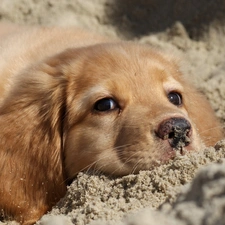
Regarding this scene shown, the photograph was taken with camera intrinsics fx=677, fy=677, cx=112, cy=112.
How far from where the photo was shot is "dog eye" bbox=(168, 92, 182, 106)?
4102 mm

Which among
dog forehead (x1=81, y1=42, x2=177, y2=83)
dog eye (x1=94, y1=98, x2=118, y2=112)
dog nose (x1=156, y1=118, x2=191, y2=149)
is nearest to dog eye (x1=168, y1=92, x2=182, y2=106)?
dog forehead (x1=81, y1=42, x2=177, y2=83)

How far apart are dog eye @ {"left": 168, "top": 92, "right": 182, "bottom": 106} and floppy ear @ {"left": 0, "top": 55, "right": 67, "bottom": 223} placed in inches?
25.3

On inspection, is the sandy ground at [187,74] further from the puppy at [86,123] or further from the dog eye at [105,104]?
the dog eye at [105,104]

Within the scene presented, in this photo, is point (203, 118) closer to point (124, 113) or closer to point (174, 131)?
point (124, 113)

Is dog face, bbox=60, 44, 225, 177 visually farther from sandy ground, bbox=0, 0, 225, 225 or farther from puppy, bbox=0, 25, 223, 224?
sandy ground, bbox=0, 0, 225, 225

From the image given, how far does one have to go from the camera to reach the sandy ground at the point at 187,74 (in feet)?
8.31

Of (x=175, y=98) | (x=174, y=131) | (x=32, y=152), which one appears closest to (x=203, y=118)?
(x=175, y=98)

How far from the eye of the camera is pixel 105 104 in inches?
154

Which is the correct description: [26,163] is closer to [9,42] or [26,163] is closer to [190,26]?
[9,42]

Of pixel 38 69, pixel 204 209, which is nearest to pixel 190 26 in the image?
pixel 38 69

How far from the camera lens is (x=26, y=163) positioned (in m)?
3.93

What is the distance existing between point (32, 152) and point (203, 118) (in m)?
1.26

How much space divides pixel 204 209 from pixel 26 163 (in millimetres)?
1735

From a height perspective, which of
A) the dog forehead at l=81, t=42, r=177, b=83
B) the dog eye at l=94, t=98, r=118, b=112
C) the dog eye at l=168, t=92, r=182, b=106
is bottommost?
the dog eye at l=94, t=98, r=118, b=112
